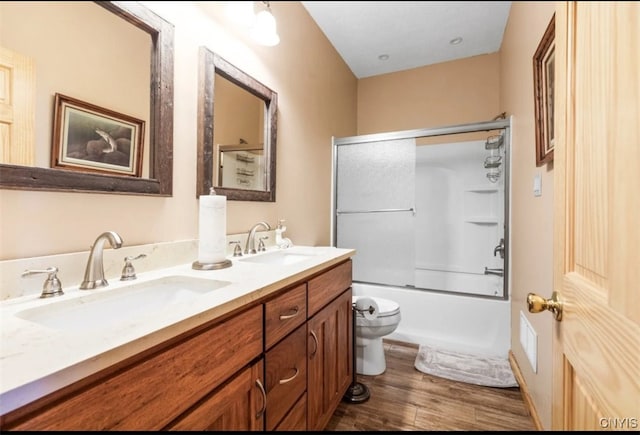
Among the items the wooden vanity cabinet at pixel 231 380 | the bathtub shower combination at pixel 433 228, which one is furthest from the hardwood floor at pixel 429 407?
the bathtub shower combination at pixel 433 228

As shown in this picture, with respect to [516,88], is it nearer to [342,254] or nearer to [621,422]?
[342,254]

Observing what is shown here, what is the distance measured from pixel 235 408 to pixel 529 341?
5.23 feet

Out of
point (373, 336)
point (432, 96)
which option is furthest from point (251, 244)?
point (432, 96)

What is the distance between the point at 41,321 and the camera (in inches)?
26.2

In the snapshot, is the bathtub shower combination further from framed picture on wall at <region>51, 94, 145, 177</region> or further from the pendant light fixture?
framed picture on wall at <region>51, 94, 145, 177</region>

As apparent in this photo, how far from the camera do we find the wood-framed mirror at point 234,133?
129 centimetres

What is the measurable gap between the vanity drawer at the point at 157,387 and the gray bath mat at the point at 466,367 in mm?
1609

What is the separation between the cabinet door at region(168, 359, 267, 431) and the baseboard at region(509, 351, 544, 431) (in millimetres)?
1407

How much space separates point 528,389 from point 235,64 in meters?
2.34

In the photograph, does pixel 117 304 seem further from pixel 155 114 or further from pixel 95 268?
Result: pixel 155 114

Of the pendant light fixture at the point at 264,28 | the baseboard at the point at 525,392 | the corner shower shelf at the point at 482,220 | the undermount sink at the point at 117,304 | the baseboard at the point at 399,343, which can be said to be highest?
the pendant light fixture at the point at 264,28

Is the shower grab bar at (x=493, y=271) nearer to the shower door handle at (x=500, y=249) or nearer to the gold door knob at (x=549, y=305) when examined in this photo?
the shower door handle at (x=500, y=249)

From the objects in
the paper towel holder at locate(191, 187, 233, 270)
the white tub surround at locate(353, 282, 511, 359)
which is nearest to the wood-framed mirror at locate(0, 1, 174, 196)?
the paper towel holder at locate(191, 187, 233, 270)

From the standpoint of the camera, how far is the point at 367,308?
72.5 inches
